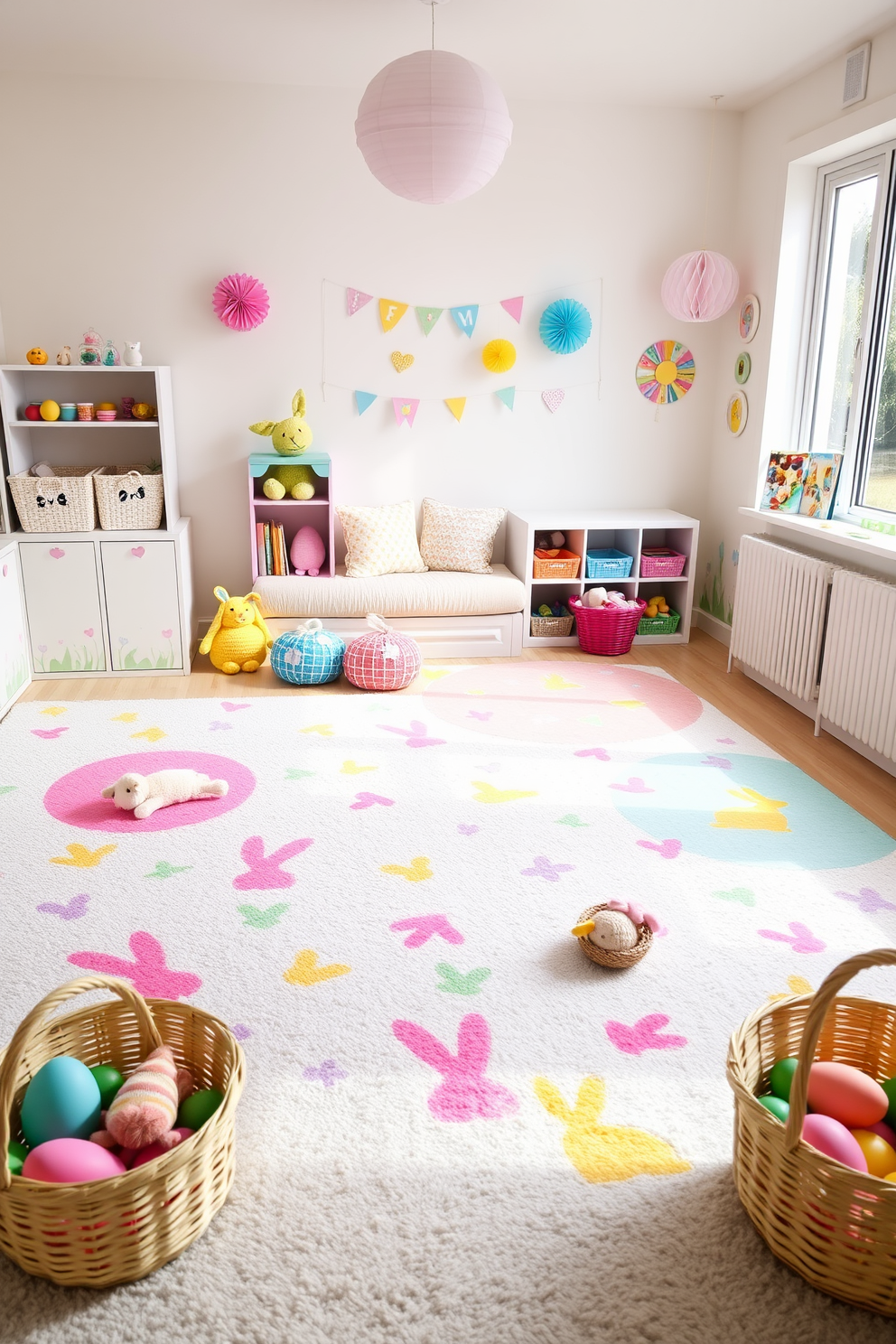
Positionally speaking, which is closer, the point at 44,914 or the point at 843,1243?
the point at 843,1243

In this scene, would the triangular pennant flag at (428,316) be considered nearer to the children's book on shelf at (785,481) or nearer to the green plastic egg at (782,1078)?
the children's book on shelf at (785,481)

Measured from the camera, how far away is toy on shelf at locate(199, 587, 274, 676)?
4309 mm

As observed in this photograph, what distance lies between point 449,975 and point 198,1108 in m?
0.73

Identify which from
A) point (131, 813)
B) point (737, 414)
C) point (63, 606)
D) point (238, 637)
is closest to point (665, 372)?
point (737, 414)

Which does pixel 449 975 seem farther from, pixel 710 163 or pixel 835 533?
pixel 710 163

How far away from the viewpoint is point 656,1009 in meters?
2.09

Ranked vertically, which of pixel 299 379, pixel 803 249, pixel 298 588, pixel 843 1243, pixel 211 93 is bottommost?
pixel 843 1243

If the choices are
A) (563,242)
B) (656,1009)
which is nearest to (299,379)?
(563,242)

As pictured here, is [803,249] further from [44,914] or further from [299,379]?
[44,914]

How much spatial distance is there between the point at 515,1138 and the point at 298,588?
3132 millimetres

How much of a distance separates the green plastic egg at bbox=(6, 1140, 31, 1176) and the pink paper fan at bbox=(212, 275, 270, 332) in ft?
12.4

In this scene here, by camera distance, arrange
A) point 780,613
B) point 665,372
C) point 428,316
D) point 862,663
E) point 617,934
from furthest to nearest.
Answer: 1. point 665,372
2. point 428,316
3. point 780,613
4. point 862,663
5. point 617,934

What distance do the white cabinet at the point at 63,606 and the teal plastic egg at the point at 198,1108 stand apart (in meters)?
2.98

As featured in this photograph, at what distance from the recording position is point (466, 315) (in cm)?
469
